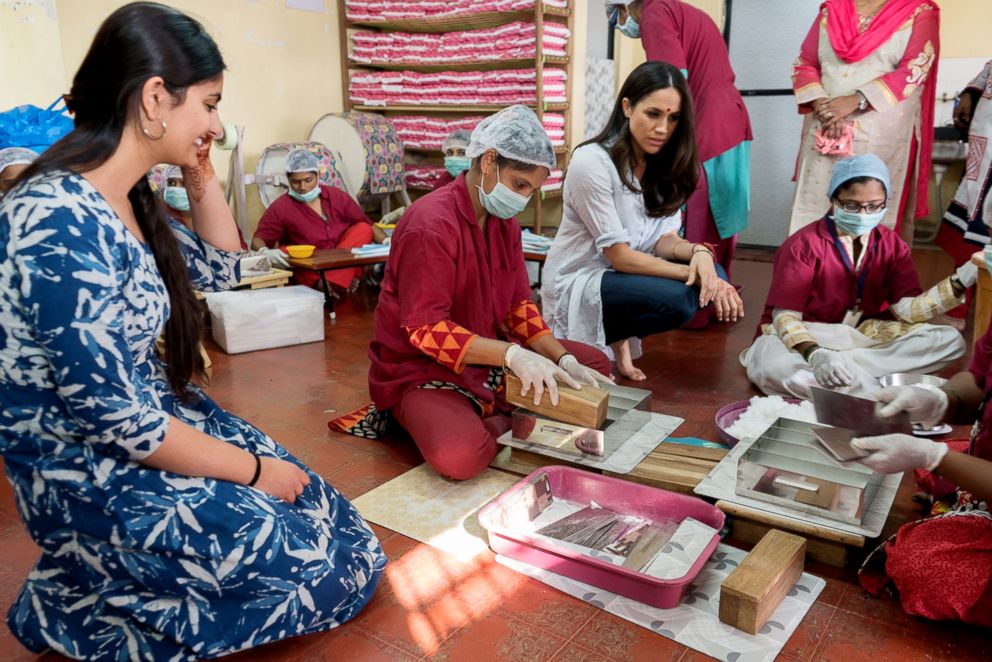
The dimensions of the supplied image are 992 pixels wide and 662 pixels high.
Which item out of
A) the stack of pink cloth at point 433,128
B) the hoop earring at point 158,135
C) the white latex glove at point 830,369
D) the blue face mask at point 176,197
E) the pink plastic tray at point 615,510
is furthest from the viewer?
the stack of pink cloth at point 433,128

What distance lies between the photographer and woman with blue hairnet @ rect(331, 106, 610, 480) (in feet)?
7.34

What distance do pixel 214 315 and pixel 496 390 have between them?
1813 millimetres

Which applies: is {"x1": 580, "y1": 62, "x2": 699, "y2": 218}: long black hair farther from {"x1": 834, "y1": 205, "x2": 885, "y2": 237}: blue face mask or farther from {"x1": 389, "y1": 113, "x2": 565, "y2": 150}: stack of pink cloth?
{"x1": 389, "y1": 113, "x2": 565, "y2": 150}: stack of pink cloth

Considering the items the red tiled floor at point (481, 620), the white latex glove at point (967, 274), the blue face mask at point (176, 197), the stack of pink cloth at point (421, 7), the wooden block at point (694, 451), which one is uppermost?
the stack of pink cloth at point (421, 7)

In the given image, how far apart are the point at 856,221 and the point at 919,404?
4.34 ft

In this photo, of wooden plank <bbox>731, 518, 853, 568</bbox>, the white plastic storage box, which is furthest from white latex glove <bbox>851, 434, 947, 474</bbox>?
the white plastic storage box

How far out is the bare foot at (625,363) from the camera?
3.31 metres

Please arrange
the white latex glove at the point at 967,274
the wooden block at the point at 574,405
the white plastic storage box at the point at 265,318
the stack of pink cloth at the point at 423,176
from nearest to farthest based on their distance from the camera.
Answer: the wooden block at the point at 574,405, the white latex glove at the point at 967,274, the white plastic storage box at the point at 265,318, the stack of pink cloth at the point at 423,176

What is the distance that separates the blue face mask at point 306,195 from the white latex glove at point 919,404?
3.72 meters

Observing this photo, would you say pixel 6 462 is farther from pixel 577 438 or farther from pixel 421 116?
pixel 421 116

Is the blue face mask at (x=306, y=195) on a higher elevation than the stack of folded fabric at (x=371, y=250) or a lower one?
higher

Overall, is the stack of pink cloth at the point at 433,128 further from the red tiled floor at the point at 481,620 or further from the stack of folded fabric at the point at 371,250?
the red tiled floor at the point at 481,620

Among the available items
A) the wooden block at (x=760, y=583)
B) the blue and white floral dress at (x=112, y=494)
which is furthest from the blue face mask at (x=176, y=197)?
the wooden block at (x=760, y=583)

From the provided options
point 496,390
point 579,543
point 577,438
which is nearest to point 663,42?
point 496,390
